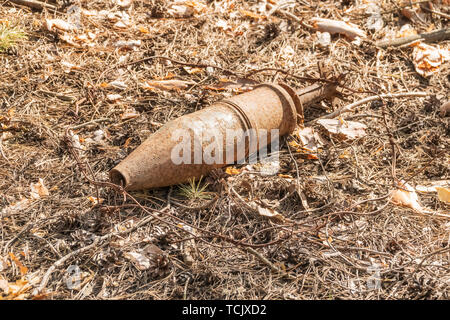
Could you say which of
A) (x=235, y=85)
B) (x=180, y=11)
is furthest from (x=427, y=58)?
(x=180, y=11)

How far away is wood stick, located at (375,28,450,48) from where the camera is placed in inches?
187

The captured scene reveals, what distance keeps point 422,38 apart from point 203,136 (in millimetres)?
2846

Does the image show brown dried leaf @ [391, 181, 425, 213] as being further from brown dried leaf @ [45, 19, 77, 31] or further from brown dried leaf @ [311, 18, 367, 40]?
brown dried leaf @ [45, 19, 77, 31]

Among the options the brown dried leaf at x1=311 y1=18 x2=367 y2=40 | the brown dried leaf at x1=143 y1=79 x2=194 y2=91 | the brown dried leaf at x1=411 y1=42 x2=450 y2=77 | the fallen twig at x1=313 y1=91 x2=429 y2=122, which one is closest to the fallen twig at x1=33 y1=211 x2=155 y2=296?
the brown dried leaf at x1=143 y1=79 x2=194 y2=91

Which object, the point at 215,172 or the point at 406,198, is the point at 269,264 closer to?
the point at 215,172

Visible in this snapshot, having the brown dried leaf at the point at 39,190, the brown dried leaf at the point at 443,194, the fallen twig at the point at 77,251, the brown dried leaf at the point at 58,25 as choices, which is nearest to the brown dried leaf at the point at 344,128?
the brown dried leaf at the point at 443,194

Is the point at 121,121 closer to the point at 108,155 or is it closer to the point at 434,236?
the point at 108,155

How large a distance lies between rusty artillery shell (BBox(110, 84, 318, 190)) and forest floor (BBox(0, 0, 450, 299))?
133 millimetres

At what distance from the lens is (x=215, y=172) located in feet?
11.0

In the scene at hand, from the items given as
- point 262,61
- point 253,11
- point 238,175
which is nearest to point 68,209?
point 238,175

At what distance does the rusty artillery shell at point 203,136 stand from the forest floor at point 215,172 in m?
0.13

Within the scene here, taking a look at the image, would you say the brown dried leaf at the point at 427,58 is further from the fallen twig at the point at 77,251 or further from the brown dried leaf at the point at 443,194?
the fallen twig at the point at 77,251

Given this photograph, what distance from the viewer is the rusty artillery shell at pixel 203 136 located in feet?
10.5

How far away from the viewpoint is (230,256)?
9.68 ft
